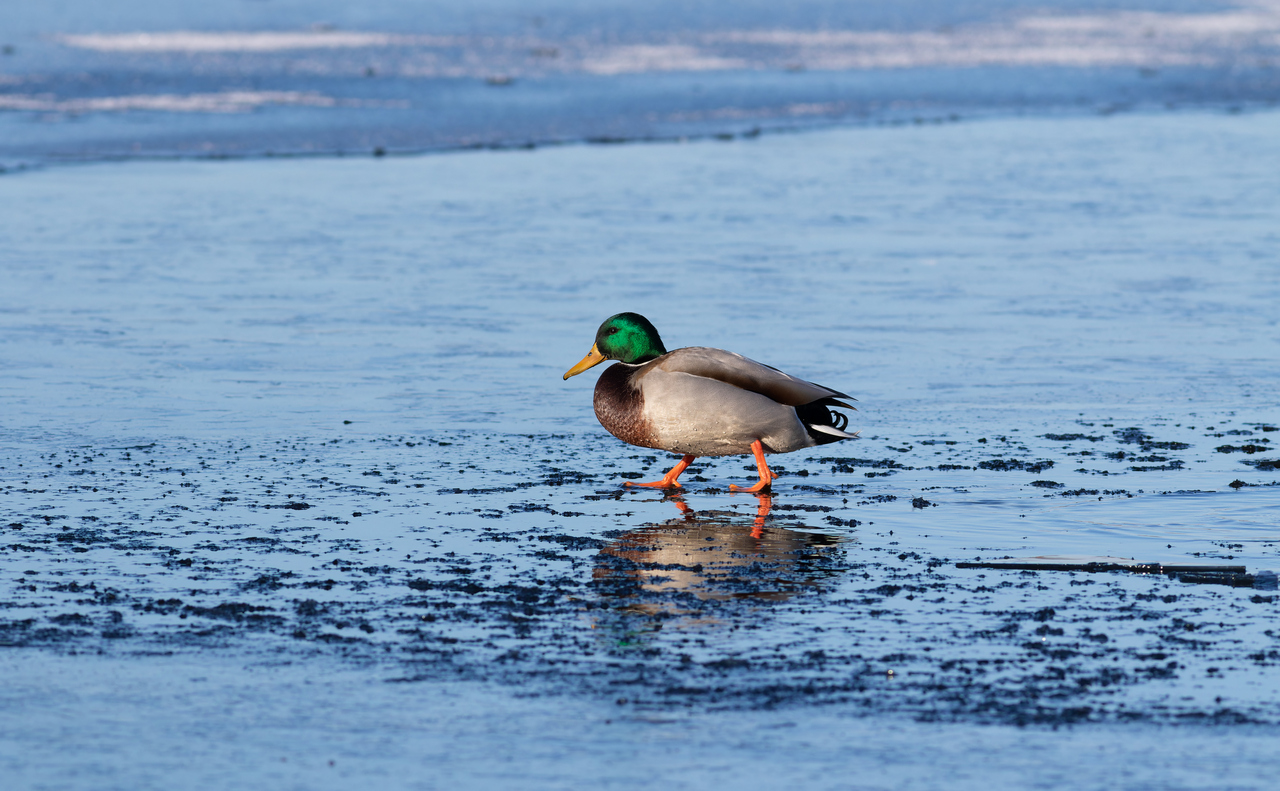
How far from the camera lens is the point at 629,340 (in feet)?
23.7

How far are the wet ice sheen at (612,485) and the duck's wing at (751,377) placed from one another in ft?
1.27

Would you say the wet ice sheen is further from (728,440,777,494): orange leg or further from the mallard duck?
the mallard duck

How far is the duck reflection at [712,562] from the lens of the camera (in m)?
5.46

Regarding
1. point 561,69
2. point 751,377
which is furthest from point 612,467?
point 561,69

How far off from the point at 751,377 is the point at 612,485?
720mm

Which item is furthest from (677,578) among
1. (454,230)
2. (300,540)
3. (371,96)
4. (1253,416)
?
(371,96)

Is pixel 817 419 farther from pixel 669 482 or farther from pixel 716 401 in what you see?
pixel 669 482

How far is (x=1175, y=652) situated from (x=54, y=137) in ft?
53.2

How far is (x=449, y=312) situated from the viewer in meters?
10.7

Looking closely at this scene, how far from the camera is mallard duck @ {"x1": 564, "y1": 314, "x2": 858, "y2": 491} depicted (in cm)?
693

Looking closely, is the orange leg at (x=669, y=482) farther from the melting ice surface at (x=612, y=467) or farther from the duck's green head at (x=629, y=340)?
the duck's green head at (x=629, y=340)

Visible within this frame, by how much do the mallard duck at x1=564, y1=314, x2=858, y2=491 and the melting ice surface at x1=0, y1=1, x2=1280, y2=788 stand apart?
223mm

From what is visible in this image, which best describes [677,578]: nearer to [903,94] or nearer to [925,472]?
[925,472]

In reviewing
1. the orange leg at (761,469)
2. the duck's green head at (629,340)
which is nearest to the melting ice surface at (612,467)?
the orange leg at (761,469)
